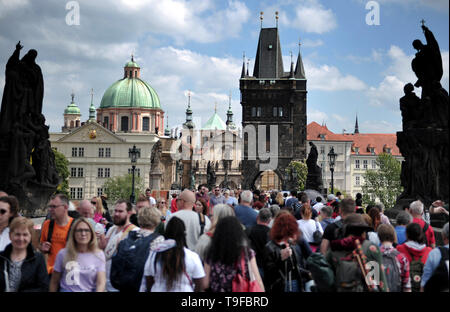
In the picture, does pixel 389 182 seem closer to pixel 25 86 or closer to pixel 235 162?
pixel 235 162

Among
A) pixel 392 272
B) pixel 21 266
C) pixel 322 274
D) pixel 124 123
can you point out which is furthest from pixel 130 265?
pixel 124 123

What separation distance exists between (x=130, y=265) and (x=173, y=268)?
71cm

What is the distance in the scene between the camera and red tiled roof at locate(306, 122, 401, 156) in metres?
93.1

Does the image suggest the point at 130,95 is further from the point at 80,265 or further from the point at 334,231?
the point at 80,265

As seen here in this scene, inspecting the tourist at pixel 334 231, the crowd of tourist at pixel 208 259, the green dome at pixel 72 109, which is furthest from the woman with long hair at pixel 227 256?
the green dome at pixel 72 109

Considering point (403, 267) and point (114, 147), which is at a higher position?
point (114, 147)

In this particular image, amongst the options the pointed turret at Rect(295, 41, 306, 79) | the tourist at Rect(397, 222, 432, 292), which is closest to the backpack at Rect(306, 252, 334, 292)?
the tourist at Rect(397, 222, 432, 292)

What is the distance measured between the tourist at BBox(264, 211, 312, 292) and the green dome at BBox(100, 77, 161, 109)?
9492 centimetres

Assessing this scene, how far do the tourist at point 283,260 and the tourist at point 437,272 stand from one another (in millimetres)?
1217

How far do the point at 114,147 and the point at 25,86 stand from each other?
7034 centimetres

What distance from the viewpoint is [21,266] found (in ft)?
16.2
